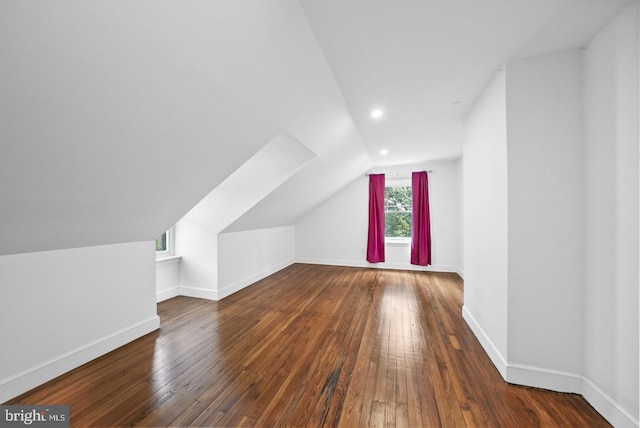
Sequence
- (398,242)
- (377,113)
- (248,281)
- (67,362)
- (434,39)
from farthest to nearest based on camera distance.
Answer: (398,242) < (248,281) < (377,113) < (67,362) < (434,39)

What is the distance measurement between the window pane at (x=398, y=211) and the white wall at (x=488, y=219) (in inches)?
115

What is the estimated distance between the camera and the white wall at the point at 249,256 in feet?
11.8

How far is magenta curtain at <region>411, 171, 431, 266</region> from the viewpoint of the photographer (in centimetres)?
517

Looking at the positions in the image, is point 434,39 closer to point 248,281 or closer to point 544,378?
point 544,378

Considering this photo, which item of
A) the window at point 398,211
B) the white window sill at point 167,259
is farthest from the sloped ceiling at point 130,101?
the window at point 398,211

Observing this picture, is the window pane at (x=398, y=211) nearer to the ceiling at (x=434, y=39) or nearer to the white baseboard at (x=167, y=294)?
the ceiling at (x=434, y=39)

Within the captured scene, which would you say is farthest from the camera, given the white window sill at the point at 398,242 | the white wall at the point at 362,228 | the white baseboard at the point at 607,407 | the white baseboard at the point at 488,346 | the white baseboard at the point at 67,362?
the white window sill at the point at 398,242

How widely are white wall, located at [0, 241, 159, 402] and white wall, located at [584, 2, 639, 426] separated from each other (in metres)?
3.56

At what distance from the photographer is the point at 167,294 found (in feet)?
11.4

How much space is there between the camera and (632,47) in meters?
1.35

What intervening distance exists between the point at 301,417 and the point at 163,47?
79.4 inches

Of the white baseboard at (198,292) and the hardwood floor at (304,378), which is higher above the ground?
the white baseboard at (198,292)

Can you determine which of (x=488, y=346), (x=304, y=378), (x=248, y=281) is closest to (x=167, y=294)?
(x=248, y=281)

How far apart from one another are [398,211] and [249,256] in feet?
11.1
